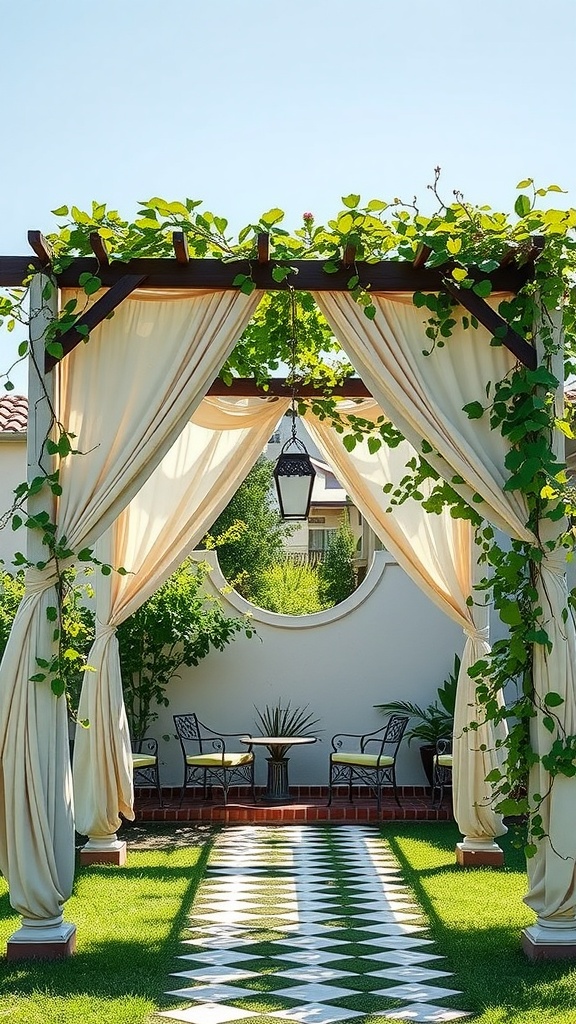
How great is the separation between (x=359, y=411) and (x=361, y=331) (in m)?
2.03

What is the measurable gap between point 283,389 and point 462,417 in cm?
223

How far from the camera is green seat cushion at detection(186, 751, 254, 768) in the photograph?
1012cm

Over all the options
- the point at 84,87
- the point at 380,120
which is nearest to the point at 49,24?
the point at 84,87

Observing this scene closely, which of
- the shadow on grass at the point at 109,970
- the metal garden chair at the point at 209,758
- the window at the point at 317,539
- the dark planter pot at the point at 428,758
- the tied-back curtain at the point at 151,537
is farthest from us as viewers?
the window at the point at 317,539

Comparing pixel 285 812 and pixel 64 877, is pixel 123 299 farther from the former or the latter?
pixel 285 812

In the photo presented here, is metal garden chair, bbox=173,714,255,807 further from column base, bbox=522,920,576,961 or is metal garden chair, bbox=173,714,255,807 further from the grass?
column base, bbox=522,920,576,961

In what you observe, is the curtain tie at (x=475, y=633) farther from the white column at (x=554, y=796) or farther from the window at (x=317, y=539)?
the window at (x=317, y=539)

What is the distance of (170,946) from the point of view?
5656 mm

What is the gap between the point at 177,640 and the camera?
10.7 metres

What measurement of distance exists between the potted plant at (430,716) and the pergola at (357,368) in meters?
5.38

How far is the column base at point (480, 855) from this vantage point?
7.50m

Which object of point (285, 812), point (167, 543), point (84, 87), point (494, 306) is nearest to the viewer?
point (494, 306)

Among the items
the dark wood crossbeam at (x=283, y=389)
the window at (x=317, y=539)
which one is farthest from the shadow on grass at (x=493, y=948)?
the window at (x=317, y=539)

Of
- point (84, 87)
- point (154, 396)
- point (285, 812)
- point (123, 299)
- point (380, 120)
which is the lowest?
point (285, 812)
